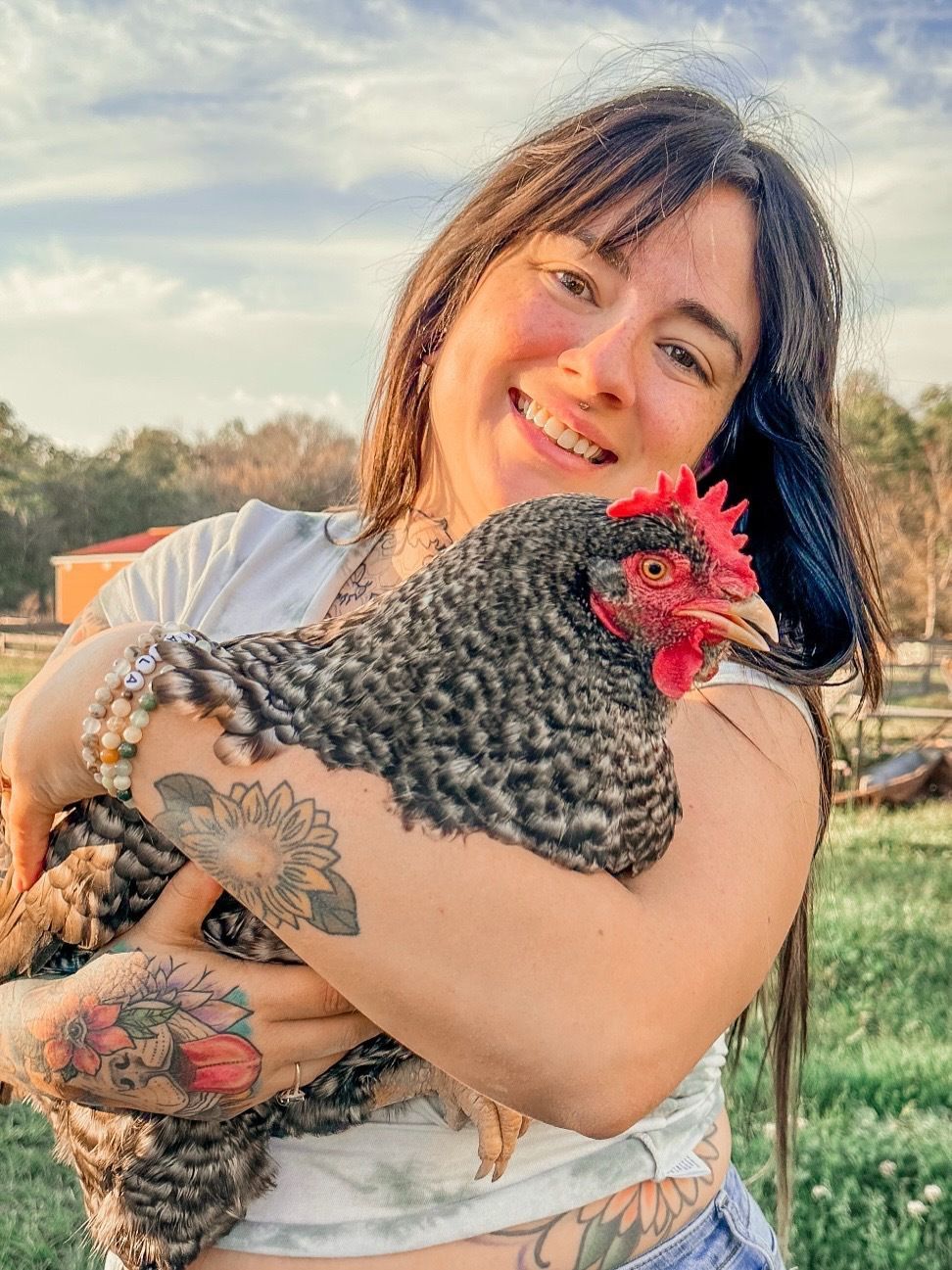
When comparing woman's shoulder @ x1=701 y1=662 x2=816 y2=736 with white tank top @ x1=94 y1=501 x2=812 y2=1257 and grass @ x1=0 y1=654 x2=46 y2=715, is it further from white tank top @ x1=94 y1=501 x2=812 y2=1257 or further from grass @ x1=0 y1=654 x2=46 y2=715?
grass @ x1=0 y1=654 x2=46 y2=715

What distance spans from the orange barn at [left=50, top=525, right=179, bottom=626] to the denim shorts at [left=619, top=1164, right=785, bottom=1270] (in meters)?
8.48

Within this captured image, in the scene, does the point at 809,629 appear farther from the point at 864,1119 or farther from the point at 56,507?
the point at 56,507

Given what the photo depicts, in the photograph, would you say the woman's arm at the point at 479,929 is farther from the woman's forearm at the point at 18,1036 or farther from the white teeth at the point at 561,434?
the white teeth at the point at 561,434

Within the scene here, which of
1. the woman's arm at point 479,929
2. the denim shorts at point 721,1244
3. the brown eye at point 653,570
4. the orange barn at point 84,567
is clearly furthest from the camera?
the orange barn at point 84,567

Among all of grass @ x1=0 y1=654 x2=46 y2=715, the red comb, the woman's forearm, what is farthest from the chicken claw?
grass @ x1=0 y1=654 x2=46 y2=715

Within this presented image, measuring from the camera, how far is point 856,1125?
164 inches

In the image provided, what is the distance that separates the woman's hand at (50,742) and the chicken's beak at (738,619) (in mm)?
788

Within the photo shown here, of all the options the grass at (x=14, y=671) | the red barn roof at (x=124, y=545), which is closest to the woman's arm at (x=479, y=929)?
the grass at (x=14, y=671)

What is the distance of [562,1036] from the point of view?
1.24 meters

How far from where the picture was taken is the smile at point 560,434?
1856mm

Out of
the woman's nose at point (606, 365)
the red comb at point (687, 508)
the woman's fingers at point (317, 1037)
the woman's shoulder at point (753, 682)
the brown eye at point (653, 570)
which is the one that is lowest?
the woman's fingers at point (317, 1037)

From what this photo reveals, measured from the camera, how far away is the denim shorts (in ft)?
5.35

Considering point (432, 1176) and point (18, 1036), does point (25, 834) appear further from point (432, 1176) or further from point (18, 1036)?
point (432, 1176)

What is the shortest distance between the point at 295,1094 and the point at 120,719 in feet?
1.96
